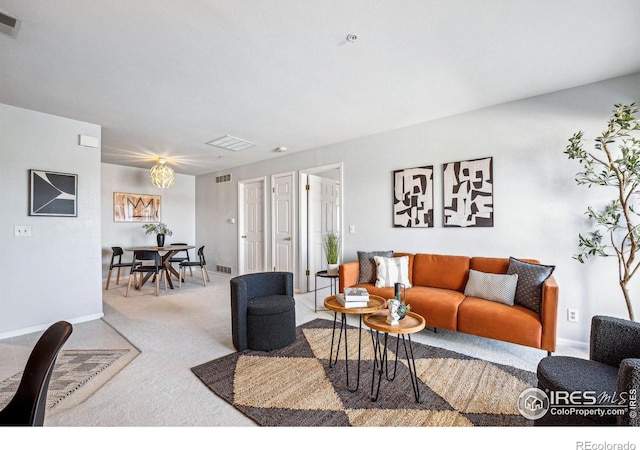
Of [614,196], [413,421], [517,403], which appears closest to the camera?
[413,421]

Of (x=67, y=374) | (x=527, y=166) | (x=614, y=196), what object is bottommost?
(x=67, y=374)

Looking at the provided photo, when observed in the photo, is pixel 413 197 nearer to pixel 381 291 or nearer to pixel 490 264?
pixel 490 264

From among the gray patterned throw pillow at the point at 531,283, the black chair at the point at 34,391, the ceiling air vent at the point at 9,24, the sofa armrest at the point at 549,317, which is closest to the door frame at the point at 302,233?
the gray patterned throw pillow at the point at 531,283

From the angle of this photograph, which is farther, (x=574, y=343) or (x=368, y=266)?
(x=368, y=266)

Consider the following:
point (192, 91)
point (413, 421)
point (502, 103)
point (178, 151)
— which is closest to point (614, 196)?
point (502, 103)

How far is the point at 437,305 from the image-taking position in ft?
9.16

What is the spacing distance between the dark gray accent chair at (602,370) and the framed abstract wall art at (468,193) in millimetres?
1733

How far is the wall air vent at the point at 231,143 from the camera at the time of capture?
14.4ft

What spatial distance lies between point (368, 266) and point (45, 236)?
12.4 ft

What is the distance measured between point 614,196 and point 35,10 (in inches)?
179

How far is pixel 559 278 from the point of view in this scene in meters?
2.84

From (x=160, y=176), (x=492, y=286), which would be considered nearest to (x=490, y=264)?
(x=492, y=286)

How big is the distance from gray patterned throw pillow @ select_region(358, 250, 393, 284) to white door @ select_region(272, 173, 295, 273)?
1793 mm
